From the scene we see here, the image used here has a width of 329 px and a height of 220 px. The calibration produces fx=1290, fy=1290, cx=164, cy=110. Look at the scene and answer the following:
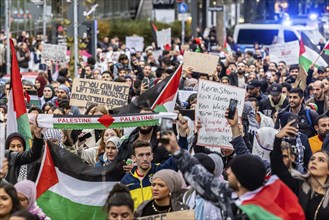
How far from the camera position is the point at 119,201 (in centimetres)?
816

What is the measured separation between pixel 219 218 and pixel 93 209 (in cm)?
158

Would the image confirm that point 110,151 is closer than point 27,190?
No

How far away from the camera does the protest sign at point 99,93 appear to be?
1582cm

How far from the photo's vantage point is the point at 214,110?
12.0 meters

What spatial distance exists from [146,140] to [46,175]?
151cm

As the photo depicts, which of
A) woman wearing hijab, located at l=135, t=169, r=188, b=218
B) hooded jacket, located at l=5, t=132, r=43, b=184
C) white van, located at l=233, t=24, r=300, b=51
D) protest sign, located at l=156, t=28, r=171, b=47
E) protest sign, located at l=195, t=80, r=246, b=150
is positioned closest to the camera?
woman wearing hijab, located at l=135, t=169, r=188, b=218

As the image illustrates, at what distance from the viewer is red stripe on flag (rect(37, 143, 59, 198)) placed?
10070 mm

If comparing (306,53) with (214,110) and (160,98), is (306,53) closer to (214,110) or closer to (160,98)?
(160,98)

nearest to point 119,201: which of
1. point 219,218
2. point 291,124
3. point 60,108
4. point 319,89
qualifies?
point 219,218

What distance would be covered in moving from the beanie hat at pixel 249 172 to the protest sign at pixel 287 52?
18.5 meters

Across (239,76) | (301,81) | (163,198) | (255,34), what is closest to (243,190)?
(163,198)

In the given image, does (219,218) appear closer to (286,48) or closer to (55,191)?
(55,191)

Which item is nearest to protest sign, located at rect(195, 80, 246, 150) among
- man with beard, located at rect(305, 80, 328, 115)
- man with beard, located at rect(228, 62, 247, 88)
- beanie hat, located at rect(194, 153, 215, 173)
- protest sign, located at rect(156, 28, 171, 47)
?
beanie hat, located at rect(194, 153, 215, 173)

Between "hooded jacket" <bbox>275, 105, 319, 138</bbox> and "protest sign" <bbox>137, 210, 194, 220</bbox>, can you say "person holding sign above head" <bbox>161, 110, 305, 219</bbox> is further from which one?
"hooded jacket" <bbox>275, 105, 319, 138</bbox>
